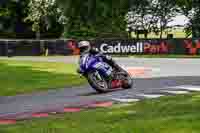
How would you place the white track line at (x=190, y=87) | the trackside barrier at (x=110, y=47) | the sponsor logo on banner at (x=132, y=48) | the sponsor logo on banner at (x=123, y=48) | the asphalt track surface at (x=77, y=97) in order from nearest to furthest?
the asphalt track surface at (x=77, y=97), the white track line at (x=190, y=87), the trackside barrier at (x=110, y=47), the sponsor logo on banner at (x=132, y=48), the sponsor logo on banner at (x=123, y=48)

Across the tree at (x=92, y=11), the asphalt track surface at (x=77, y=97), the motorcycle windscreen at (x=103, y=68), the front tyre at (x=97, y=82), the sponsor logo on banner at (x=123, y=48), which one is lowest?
the sponsor logo on banner at (x=123, y=48)

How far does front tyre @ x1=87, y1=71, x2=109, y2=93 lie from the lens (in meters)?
16.6

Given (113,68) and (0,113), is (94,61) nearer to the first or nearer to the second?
(113,68)

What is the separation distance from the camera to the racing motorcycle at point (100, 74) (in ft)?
54.1

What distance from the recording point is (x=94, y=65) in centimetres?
1656

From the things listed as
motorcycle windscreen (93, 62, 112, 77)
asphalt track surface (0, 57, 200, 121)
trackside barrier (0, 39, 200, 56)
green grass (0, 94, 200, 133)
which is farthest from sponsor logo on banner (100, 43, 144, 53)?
green grass (0, 94, 200, 133)

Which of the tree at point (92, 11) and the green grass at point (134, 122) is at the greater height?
the tree at point (92, 11)

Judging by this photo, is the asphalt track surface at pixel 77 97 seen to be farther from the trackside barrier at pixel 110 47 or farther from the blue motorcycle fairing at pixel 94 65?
the trackside barrier at pixel 110 47

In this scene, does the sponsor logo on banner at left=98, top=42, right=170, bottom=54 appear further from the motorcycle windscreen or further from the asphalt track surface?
the motorcycle windscreen

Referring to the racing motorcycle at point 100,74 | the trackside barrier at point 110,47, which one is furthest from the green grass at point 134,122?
the trackside barrier at point 110,47

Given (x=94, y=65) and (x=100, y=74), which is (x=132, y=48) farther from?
(x=94, y=65)

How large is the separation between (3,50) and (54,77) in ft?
88.1

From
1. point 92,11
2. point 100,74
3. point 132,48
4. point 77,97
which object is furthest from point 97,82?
point 132,48

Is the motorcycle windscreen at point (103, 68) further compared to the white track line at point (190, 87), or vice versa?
the motorcycle windscreen at point (103, 68)
